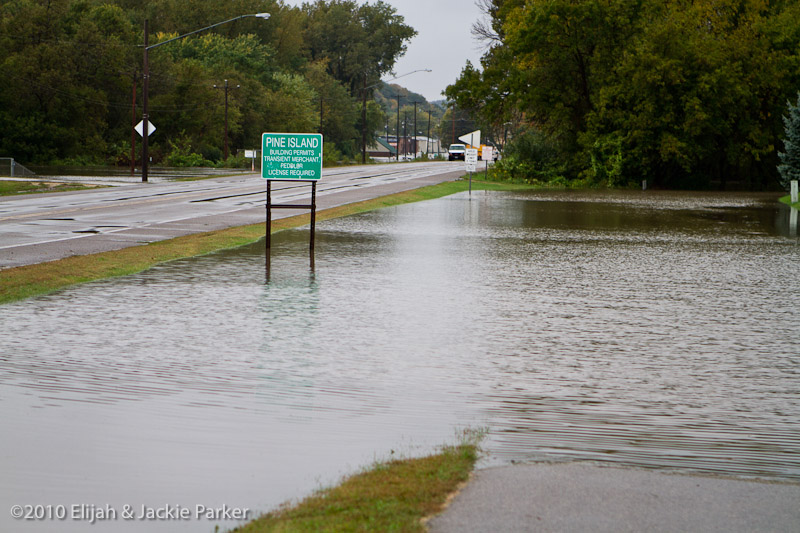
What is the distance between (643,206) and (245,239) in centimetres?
2125

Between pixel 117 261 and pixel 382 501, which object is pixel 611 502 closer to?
pixel 382 501

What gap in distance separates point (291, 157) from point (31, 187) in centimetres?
2505

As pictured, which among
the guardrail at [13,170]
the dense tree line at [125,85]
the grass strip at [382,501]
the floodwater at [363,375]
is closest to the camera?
the grass strip at [382,501]

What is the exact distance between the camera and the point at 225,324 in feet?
35.6

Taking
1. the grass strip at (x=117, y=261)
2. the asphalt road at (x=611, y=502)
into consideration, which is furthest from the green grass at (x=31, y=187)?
the asphalt road at (x=611, y=502)

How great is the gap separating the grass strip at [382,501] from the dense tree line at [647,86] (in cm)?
4908

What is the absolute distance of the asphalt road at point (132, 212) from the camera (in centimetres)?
1853

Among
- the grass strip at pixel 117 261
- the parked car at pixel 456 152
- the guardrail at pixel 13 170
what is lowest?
the grass strip at pixel 117 261

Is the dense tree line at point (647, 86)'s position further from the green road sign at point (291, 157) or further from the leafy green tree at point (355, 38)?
the leafy green tree at point (355, 38)

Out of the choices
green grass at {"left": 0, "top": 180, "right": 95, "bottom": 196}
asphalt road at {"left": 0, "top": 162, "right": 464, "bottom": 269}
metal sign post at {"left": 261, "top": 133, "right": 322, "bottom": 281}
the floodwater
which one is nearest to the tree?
asphalt road at {"left": 0, "top": 162, "right": 464, "bottom": 269}

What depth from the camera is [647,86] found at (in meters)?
52.8

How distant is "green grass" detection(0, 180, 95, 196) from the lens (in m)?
36.7

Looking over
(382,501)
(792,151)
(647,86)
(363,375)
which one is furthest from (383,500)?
(647,86)

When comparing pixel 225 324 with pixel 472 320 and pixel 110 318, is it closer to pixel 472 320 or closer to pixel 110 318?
pixel 110 318
